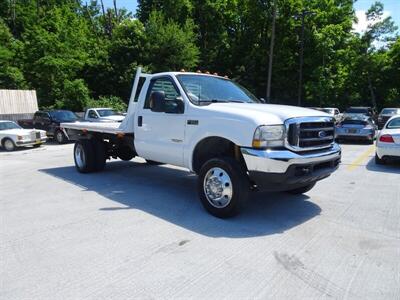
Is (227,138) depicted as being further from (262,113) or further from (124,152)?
(124,152)

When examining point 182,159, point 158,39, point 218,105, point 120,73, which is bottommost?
point 182,159

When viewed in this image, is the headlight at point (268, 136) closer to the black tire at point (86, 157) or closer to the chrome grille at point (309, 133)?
the chrome grille at point (309, 133)

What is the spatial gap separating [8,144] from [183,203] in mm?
12462

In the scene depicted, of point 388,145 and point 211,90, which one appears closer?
point 211,90

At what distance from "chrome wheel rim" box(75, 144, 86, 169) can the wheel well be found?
12.7 feet

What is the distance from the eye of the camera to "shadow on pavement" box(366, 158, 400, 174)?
9.73 metres

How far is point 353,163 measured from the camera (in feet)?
36.0

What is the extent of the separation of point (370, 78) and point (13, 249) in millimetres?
43336

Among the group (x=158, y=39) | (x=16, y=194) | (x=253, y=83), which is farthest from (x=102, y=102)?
(x=16, y=194)

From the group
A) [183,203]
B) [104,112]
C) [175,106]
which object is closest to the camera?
[175,106]

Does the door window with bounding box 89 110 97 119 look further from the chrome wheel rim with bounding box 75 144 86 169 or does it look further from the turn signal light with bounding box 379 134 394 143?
the turn signal light with bounding box 379 134 394 143

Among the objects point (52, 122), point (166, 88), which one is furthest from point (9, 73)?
point (166, 88)

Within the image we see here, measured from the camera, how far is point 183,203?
20.7 feet

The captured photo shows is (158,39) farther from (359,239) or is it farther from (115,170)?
(359,239)
